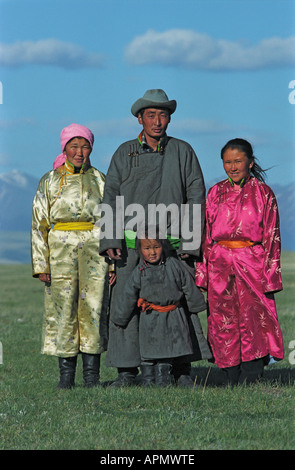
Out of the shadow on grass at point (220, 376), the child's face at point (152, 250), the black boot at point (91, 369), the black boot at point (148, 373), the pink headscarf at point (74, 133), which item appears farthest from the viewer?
the shadow on grass at point (220, 376)

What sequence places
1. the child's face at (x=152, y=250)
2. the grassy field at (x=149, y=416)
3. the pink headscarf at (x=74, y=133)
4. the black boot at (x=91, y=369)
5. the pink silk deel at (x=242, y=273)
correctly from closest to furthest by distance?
the grassy field at (x=149, y=416)
the child's face at (x=152, y=250)
the pink silk deel at (x=242, y=273)
the pink headscarf at (x=74, y=133)
the black boot at (x=91, y=369)

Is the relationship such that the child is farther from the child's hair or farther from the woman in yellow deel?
the woman in yellow deel

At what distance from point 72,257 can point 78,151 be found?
103 centimetres

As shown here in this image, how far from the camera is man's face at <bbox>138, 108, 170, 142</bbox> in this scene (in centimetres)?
747

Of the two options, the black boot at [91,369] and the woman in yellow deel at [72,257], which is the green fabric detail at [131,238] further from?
the black boot at [91,369]

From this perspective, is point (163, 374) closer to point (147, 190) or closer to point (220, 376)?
point (220, 376)

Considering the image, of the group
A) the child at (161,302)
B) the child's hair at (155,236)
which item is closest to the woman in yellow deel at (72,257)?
the child at (161,302)

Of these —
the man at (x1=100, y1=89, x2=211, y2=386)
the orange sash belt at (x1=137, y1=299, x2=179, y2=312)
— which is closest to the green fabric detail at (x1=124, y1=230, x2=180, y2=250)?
the man at (x1=100, y1=89, x2=211, y2=386)

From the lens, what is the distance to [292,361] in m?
11.0

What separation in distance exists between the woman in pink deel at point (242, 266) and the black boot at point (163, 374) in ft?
1.60

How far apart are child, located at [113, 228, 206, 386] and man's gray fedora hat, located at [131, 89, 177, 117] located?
120 centimetres

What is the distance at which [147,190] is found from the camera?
24.7ft

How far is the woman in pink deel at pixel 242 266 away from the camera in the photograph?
293 inches

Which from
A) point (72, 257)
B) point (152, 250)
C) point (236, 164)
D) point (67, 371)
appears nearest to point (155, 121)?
point (236, 164)
